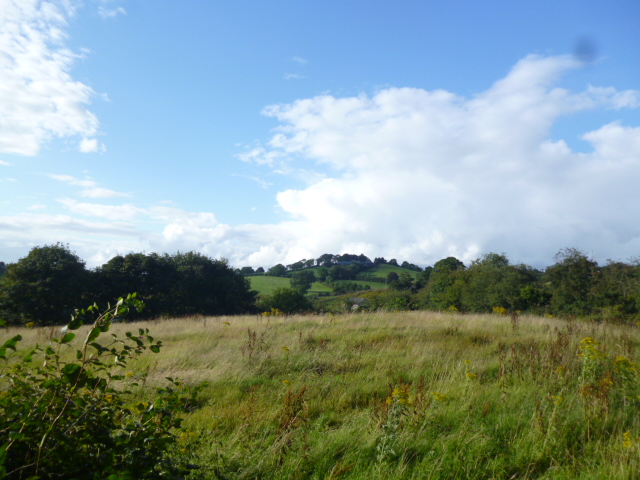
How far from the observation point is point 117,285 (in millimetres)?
30234

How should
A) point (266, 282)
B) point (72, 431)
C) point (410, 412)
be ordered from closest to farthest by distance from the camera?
point (72, 431)
point (410, 412)
point (266, 282)

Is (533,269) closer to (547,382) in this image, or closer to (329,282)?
(547,382)

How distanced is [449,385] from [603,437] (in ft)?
5.90

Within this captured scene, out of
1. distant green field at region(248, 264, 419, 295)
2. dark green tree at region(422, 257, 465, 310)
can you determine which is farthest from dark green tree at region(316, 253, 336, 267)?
dark green tree at region(422, 257, 465, 310)

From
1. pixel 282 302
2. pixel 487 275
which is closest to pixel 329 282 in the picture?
pixel 282 302

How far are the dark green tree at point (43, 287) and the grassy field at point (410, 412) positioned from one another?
2379 cm

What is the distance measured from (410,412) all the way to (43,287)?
2942 cm

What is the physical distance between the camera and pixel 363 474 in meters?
3.03

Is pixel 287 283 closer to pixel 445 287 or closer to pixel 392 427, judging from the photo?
pixel 445 287

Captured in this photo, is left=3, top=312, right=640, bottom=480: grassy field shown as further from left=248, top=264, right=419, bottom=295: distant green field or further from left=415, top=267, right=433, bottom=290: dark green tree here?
left=415, top=267, right=433, bottom=290: dark green tree

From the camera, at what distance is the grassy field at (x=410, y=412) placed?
3.14 m

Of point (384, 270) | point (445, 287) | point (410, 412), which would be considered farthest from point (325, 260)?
point (410, 412)

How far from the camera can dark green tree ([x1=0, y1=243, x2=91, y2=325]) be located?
25.1 m

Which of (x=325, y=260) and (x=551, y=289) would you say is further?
(x=325, y=260)
